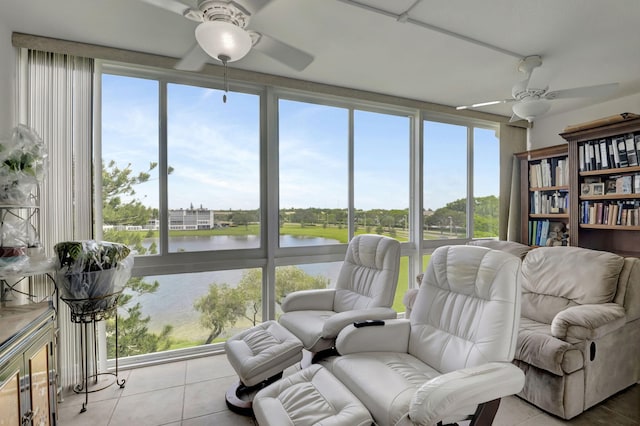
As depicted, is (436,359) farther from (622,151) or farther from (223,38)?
(622,151)

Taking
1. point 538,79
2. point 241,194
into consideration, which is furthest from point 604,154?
point 241,194

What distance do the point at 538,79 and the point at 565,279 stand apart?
5.04ft

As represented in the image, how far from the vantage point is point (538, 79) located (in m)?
2.52

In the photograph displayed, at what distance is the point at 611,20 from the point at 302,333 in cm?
287

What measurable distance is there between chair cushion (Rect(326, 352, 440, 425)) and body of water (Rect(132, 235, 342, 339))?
60.5 inches

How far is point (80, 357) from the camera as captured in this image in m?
2.49

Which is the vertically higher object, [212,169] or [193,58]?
[193,58]

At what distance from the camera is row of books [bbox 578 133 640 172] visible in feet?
10.2

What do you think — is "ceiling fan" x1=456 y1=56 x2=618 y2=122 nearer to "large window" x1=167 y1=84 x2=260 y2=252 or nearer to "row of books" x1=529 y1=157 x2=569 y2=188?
"row of books" x1=529 y1=157 x2=569 y2=188

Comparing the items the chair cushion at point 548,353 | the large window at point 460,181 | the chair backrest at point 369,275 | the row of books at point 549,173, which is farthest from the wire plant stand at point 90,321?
the row of books at point 549,173

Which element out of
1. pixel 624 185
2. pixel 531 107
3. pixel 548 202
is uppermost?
pixel 531 107

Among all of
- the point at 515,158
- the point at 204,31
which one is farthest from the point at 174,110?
the point at 515,158

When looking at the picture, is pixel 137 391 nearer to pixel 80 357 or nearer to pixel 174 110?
pixel 80 357

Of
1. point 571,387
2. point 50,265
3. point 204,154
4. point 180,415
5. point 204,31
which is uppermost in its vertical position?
point 204,31
